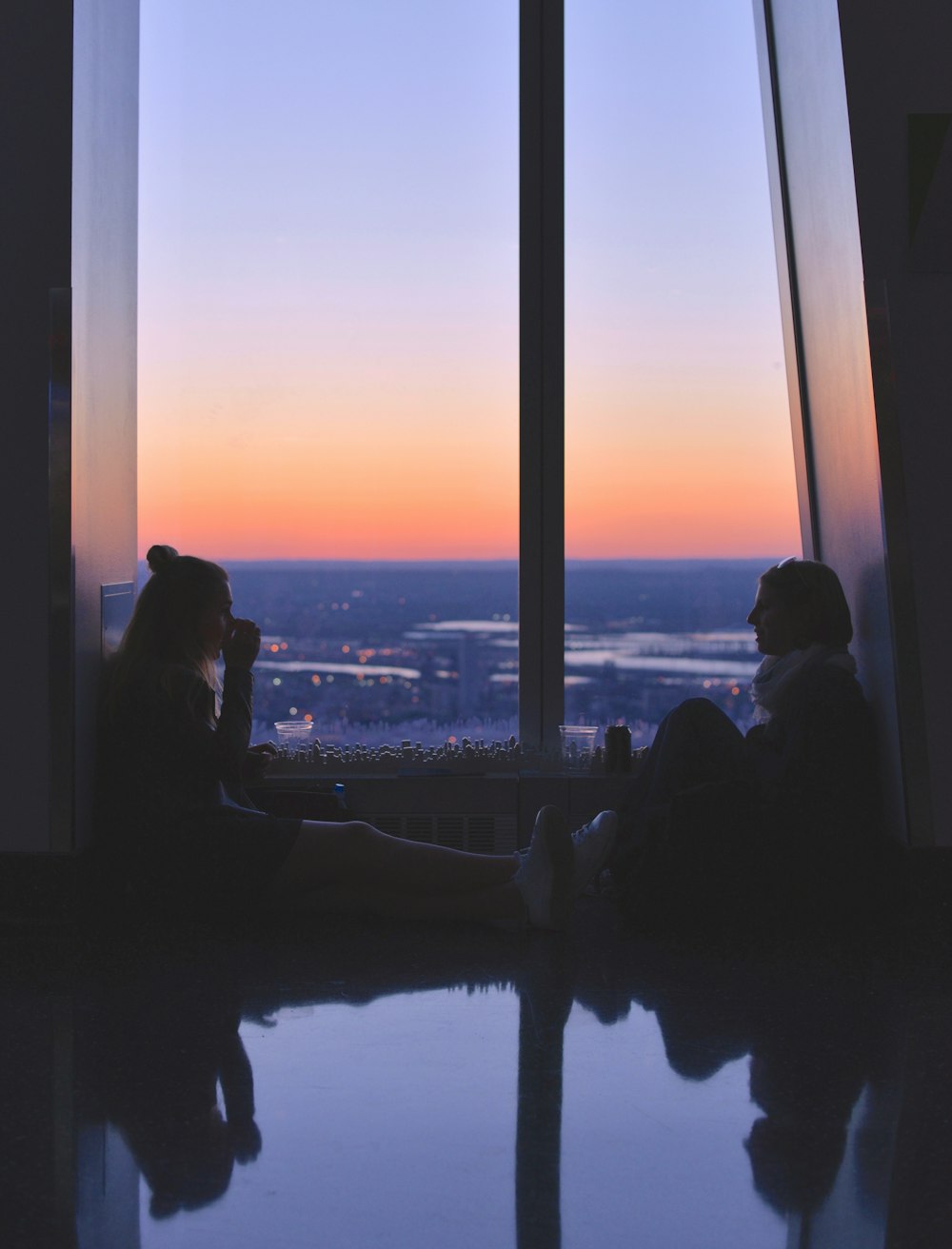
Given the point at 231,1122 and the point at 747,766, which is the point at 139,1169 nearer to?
the point at 231,1122

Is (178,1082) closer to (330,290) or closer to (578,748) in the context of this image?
(578,748)

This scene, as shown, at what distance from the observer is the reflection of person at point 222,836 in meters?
2.93

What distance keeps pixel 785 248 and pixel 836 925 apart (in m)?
2.21

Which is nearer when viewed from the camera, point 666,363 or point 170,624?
point 170,624

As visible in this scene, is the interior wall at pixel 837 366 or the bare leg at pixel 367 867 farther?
the interior wall at pixel 837 366

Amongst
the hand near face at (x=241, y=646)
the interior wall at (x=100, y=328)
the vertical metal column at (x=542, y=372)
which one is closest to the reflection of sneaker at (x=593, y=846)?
the vertical metal column at (x=542, y=372)

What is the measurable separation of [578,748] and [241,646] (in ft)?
4.03

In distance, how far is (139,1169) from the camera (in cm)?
174

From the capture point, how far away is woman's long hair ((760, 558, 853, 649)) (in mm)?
3342

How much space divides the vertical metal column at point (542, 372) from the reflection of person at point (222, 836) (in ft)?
3.13

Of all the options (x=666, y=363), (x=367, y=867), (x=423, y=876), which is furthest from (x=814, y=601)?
(x=367, y=867)

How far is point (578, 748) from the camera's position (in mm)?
3861

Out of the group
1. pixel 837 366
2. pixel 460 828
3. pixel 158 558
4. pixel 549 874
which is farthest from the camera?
pixel 460 828

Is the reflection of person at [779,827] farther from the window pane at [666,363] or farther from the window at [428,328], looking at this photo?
the window at [428,328]
